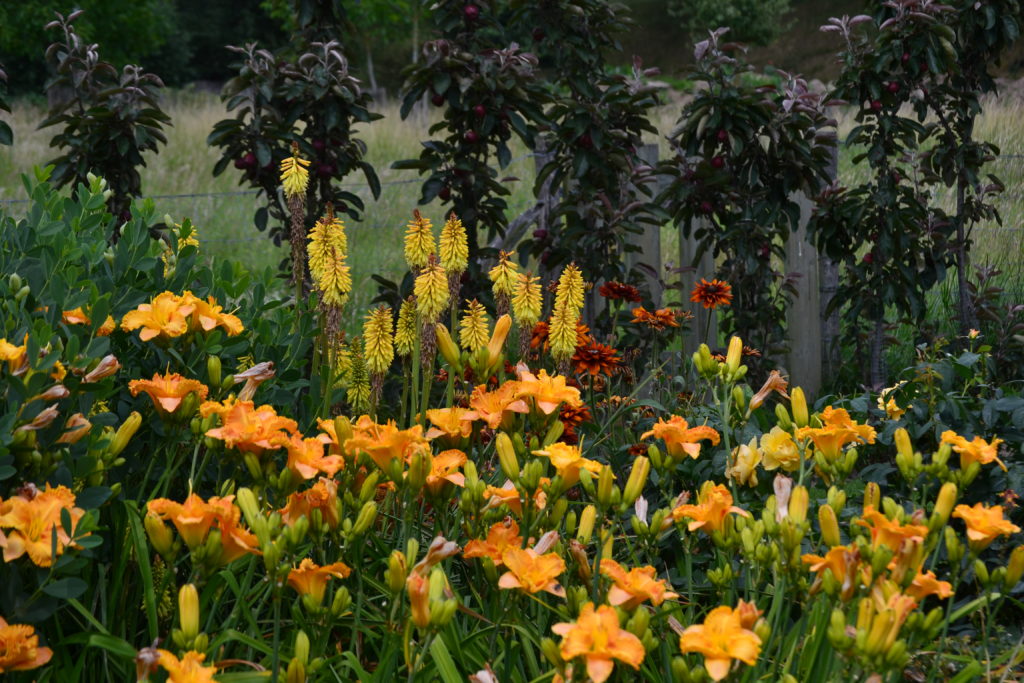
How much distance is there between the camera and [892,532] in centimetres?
132

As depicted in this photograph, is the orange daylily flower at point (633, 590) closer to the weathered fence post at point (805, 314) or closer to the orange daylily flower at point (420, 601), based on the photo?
the orange daylily flower at point (420, 601)

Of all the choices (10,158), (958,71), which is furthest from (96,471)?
(10,158)

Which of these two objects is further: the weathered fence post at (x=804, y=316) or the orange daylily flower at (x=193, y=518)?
the weathered fence post at (x=804, y=316)

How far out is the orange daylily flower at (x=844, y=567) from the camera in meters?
1.27

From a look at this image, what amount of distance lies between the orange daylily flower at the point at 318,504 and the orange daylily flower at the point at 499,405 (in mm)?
342

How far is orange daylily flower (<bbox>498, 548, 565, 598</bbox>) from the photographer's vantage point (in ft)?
4.43

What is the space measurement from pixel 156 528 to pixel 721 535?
0.76 meters

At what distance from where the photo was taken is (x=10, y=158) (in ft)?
41.4

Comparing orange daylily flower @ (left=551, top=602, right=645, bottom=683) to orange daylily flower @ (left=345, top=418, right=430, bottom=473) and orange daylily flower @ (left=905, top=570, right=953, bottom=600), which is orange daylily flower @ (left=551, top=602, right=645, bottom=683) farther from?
orange daylily flower @ (left=345, top=418, right=430, bottom=473)

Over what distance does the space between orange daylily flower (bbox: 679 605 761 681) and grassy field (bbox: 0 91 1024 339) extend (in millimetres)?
3381

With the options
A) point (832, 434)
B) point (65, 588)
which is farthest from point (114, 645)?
point (832, 434)

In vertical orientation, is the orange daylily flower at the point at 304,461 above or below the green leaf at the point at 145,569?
above

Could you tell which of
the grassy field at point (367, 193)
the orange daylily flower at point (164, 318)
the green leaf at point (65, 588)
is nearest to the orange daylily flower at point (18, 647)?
the green leaf at point (65, 588)

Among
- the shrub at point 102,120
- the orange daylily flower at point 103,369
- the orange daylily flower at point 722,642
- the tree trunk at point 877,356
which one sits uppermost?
the shrub at point 102,120
